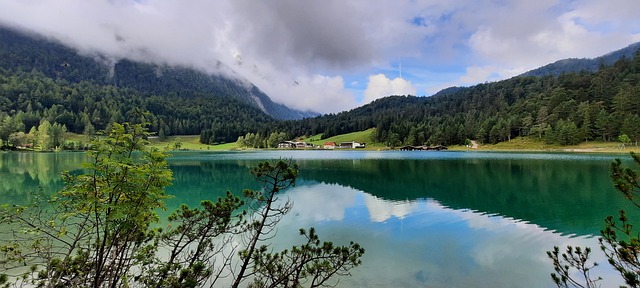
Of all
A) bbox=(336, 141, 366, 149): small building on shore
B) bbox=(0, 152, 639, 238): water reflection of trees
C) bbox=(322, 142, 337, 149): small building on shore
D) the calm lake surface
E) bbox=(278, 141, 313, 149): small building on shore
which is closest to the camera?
the calm lake surface

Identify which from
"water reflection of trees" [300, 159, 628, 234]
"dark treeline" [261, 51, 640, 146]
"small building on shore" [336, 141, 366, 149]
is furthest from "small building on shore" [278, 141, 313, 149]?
"water reflection of trees" [300, 159, 628, 234]

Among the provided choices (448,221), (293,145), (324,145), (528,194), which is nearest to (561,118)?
(324,145)

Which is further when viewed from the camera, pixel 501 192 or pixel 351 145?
pixel 351 145

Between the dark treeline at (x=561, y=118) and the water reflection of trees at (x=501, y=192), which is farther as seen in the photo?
the dark treeline at (x=561, y=118)

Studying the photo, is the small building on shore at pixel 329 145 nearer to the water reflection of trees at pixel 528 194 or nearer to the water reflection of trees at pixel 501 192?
the water reflection of trees at pixel 528 194

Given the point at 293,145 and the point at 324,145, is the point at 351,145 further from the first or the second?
the point at 293,145

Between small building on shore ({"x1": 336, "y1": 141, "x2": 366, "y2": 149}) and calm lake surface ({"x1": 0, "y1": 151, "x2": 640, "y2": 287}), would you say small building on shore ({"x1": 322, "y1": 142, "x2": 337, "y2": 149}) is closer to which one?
small building on shore ({"x1": 336, "y1": 141, "x2": 366, "y2": 149})

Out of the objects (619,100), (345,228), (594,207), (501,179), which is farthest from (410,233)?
(619,100)

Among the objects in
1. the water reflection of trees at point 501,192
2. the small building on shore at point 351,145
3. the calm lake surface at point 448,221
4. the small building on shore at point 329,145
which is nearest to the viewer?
the calm lake surface at point 448,221

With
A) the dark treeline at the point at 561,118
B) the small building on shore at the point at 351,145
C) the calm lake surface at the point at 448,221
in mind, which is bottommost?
the calm lake surface at the point at 448,221

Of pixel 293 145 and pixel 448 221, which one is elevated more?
pixel 293 145

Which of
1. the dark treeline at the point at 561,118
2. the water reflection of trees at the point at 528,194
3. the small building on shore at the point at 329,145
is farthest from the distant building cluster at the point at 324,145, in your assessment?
the water reflection of trees at the point at 528,194

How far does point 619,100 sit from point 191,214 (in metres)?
151

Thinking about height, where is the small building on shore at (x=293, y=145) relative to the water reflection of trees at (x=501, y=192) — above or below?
above
